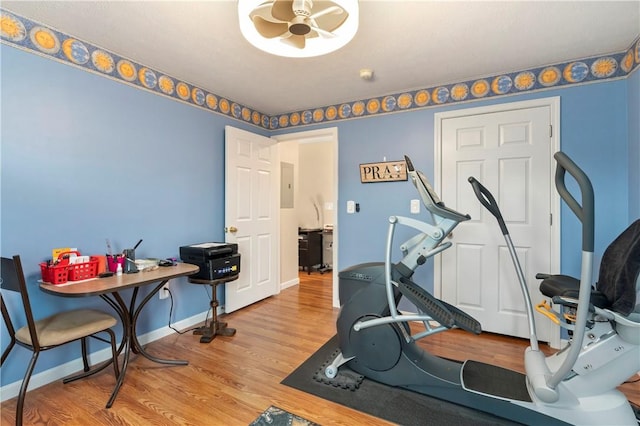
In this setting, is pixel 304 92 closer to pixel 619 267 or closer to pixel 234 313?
pixel 234 313

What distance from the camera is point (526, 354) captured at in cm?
194

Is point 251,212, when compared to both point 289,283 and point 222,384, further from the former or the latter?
point 222,384

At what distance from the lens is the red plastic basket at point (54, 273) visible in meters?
1.88

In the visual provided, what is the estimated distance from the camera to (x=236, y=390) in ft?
6.43

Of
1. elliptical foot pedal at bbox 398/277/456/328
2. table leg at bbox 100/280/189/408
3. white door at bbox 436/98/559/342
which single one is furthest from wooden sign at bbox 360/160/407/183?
table leg at bbox 100/280/189/408

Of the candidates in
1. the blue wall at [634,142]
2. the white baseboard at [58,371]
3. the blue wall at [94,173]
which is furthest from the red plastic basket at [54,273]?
the blue wall at [634,142]

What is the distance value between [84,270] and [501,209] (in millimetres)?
3342

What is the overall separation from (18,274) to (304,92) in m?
2.67

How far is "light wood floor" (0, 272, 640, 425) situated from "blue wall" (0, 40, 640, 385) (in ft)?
1.11

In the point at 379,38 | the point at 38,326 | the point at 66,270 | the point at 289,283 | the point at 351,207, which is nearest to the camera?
the point at 38,326

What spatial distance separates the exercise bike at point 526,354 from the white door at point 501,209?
2.58ft

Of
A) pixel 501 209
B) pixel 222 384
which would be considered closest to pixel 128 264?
pixel 222 384

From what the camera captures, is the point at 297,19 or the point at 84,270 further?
the point at 84,270

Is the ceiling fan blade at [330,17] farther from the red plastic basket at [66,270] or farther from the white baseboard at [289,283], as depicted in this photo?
the white baseboard at [289,283]
